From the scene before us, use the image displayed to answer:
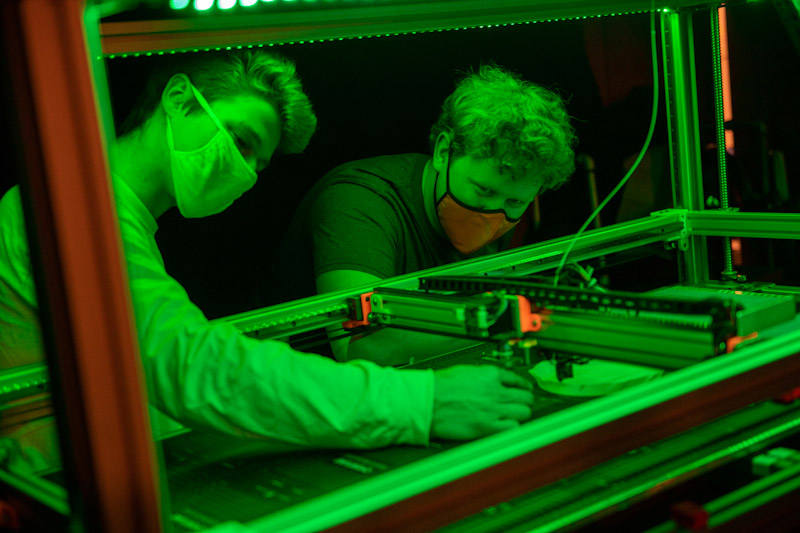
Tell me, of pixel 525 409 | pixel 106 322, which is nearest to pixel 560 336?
pixel 525 409

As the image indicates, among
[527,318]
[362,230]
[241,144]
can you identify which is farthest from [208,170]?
[527,318]

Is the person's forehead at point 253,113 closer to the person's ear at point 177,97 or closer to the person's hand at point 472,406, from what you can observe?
the person's ear at point 177,97

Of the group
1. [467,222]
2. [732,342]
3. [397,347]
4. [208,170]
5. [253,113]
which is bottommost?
[397,347]

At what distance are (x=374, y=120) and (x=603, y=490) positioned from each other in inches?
66.4

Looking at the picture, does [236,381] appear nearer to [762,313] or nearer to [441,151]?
[762,313]

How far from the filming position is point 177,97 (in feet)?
6.13

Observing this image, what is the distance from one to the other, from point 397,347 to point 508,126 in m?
0.78

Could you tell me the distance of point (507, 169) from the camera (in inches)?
99.2

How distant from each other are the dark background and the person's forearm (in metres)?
0.56

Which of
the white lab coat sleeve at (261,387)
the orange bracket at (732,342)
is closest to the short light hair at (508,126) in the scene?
the orange bracket at (732,342)

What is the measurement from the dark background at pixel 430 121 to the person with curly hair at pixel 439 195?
73mm

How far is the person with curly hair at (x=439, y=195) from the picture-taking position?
8.03ft

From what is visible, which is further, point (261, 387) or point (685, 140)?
point (685, 140)

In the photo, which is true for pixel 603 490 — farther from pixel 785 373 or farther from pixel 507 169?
pixel 507 169
